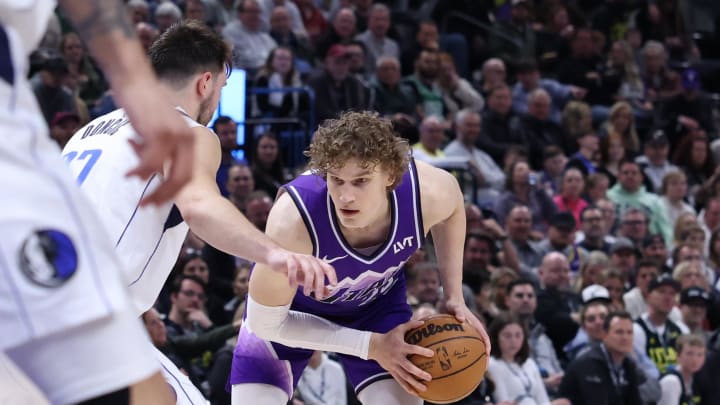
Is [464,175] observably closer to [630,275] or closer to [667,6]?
[630,275]

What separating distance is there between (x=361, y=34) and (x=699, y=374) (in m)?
5.49

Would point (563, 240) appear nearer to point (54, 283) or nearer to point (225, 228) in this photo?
point (225, 228)

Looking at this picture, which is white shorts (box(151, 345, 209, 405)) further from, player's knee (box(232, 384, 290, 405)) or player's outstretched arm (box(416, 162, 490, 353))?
player's outstretched arm (box(416, 162, 490, 353))

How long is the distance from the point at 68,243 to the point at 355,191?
231cm

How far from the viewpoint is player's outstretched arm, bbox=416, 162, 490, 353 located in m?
4.65

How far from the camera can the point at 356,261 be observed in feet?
14.8

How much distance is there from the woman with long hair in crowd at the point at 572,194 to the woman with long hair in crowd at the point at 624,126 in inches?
62.6

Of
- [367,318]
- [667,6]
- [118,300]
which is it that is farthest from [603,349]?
[667,6]

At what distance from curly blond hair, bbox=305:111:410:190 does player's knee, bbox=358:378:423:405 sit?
80cm

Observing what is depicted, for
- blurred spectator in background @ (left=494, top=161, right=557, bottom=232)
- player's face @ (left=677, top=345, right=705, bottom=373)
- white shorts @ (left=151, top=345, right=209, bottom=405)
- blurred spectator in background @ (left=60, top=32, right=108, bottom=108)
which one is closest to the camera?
white shorts @ (left=151, top=345, right=209, bottom=405)

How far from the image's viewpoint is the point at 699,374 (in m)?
8.92

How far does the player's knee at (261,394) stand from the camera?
191 inches

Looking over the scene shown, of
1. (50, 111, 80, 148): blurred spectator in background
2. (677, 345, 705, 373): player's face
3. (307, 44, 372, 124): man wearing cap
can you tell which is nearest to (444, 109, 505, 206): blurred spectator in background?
(307, 44, 372, 124): man wearing cap

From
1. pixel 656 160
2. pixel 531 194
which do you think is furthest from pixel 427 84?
pixel 656 160
